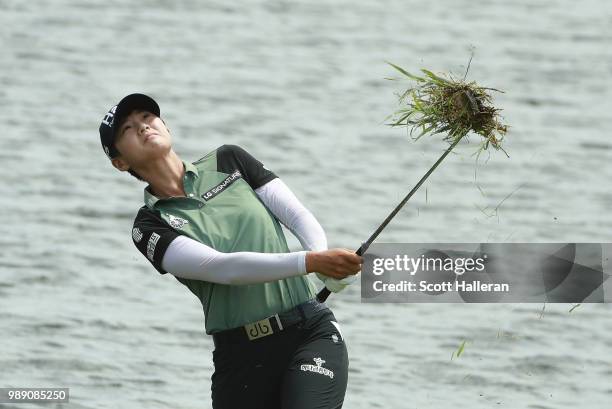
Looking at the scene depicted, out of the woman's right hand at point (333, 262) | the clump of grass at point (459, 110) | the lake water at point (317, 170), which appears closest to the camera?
the woman's right hand at point (333, 262)

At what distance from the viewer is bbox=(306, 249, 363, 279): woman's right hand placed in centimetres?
576

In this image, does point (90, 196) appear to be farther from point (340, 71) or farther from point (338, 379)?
point (338, 379)

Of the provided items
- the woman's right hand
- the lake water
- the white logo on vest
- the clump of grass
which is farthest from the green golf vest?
the lake water

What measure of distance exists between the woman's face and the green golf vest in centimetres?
17

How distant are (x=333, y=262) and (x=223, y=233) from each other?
0.59 m

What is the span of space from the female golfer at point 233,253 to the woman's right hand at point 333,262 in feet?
0.91

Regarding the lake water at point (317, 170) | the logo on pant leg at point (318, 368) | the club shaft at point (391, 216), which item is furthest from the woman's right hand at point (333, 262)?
the lake water at point (317, 170)

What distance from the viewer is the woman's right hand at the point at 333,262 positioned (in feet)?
18.9

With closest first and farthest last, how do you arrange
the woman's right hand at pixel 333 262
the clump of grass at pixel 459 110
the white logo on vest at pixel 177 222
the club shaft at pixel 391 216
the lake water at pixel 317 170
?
1. the woman's right hand at pixel 333 262
2. the club shaft at pixel 391 216
3. the white logo on vest at pixel 177 222
4. the clump of grass at pixel 459 110
5. the lake water at pixel 317 170

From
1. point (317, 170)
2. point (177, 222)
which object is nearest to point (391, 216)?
point (177, 222)

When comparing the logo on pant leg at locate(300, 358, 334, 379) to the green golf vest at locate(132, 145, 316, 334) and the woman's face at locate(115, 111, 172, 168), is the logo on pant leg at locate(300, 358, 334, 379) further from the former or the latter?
the woman's face at locate(115, 111, 172, 168)

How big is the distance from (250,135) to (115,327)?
4899 mm

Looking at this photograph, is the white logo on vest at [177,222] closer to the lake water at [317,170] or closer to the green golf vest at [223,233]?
the green golf vest at [223,233]

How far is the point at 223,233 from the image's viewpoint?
615 centimetres
